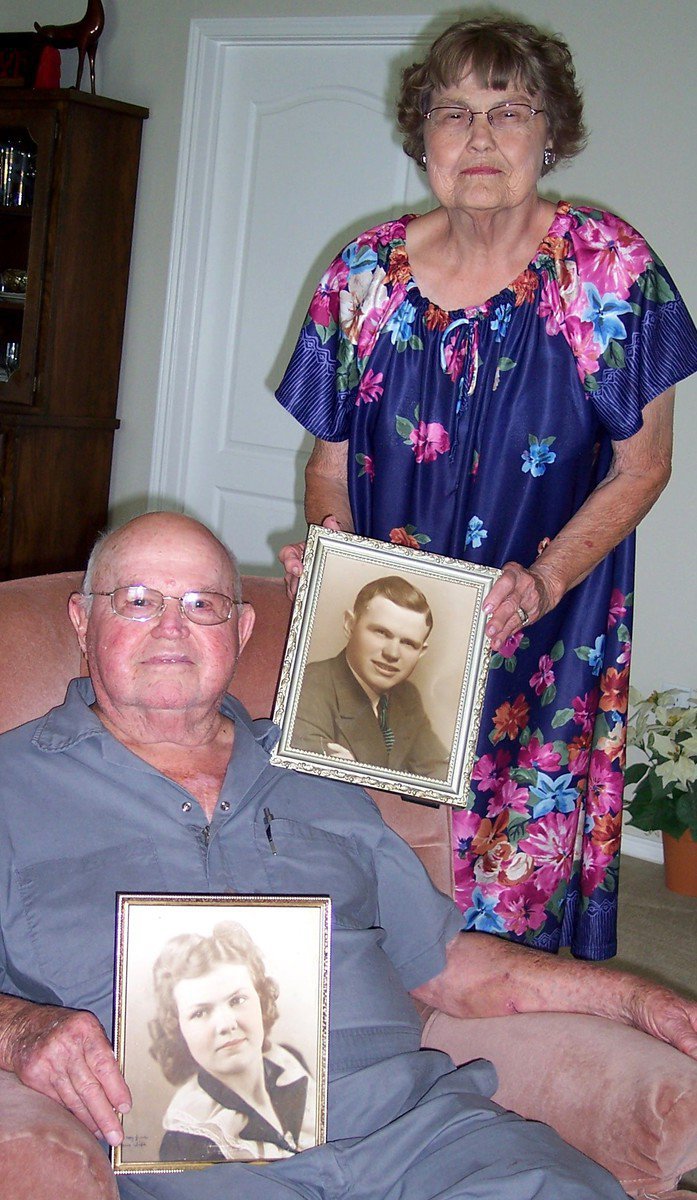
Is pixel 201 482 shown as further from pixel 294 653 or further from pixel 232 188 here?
pixel 294 653

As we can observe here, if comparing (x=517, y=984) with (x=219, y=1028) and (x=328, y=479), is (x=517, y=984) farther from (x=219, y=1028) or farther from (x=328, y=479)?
(x=328, y=479)

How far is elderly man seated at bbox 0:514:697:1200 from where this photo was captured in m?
1.19

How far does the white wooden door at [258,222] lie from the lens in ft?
13.1

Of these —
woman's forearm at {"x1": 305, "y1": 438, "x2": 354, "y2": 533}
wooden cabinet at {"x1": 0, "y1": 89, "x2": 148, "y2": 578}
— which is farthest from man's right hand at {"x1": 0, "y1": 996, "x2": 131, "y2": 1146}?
wooden cabinet at {"x1": 0, "y1": 89, "x2": 148, "y2": 578}

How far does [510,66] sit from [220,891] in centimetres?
114

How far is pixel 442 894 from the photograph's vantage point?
156 cm

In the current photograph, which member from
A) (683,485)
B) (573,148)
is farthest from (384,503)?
(683,485)

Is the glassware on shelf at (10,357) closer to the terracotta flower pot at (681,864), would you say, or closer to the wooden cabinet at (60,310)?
the wooden cabinet at (60,310)

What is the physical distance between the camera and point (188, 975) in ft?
3.85

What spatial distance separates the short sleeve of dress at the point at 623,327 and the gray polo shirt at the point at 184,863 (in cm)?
67

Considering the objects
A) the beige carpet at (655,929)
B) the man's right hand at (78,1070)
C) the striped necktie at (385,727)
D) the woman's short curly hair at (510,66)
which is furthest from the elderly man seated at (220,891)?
the beige carpet at (655,929)

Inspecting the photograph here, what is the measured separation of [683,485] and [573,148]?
5.98 feet

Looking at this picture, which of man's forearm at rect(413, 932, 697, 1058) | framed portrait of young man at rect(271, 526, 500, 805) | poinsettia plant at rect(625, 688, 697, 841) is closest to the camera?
man's forearm at rect(413, 932, 697, 1058)

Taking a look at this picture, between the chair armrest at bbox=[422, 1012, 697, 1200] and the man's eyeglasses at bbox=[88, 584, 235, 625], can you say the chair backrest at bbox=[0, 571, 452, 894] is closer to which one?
the man's eyeglasses at bbox=[88, 584, 235, 625]
